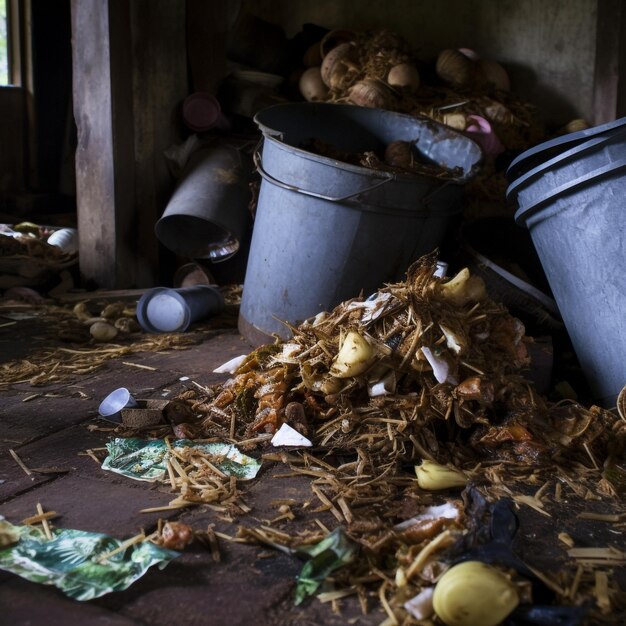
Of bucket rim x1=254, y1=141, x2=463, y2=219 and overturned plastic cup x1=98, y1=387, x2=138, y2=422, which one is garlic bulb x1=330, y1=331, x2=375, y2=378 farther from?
bucket rim x1=254, y1=141, x2=463, y2=219

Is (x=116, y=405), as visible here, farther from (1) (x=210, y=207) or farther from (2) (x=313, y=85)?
(2) (x=313, y=85)

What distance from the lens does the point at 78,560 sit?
238cm

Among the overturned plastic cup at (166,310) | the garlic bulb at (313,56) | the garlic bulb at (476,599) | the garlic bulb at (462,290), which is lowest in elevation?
the overturned plastic cup at (166,310)

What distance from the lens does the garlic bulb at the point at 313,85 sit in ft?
22.6

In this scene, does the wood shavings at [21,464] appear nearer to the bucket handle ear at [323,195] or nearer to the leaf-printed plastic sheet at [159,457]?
the leaf-printed plastic sheet at [159,457]

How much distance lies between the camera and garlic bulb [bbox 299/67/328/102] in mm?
6902

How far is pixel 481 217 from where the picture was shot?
5570mm

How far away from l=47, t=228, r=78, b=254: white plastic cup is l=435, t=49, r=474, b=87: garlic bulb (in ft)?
11.5

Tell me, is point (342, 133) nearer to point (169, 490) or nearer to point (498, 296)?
point (498, 296)

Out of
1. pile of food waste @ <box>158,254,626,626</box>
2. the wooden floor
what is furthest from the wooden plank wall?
pile of food waste @ <box>158,254,626,626</box>

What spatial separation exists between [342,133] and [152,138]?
6.58 ft

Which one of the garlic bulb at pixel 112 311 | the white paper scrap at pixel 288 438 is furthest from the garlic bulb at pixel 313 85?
the white paper scrap at pixel 288 438

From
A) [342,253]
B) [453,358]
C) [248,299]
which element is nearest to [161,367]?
[248,299]

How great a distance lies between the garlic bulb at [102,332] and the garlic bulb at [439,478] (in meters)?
2.78
